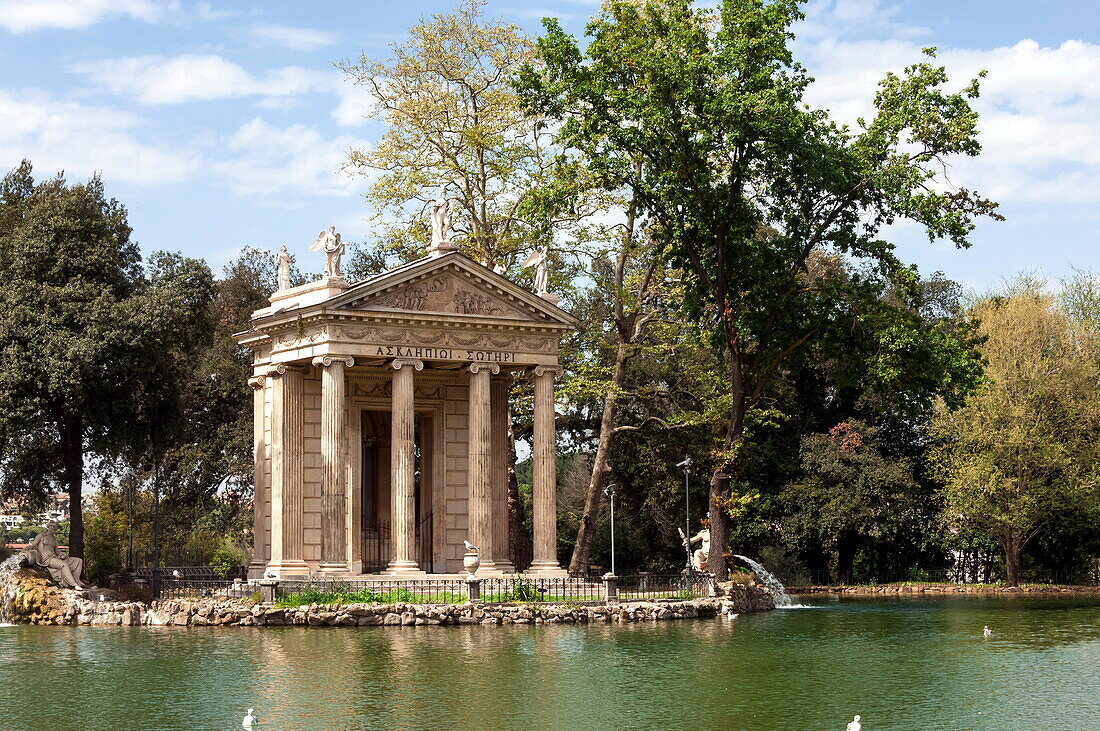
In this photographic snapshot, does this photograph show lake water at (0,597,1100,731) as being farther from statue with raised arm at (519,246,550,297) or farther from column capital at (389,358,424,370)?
statue with raised arm at (519,246,550,297)

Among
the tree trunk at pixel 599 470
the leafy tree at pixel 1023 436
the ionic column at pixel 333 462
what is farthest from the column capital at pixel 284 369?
the leafy tree at pixel 1023 436

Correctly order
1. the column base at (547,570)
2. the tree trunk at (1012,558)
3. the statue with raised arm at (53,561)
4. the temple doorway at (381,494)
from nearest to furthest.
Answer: the column base at (547,570), the statue with raised arm at (53,561), the temple doorway at (381,494), the tree trunk at (1012,558)

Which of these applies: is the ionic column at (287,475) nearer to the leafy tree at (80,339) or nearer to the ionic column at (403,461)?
the ionic column at (403,461)

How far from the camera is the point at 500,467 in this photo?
42.7 meters

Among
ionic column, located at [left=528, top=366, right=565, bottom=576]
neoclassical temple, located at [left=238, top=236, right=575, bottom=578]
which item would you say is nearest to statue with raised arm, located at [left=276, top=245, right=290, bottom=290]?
neoclassical temple, located at [left=238, top=236, right=575, bottom=578]

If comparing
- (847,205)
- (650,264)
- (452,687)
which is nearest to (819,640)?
(452,687)

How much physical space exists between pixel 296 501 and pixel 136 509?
20942 mm

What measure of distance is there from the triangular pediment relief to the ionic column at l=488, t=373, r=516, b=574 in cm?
292

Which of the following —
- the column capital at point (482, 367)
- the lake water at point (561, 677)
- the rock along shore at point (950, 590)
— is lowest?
the lake water at point (561, 677)

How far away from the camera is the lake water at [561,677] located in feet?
63.4

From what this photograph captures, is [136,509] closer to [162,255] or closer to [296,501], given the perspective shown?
[162,255]

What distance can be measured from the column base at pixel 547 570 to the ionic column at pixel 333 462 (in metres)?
5.68

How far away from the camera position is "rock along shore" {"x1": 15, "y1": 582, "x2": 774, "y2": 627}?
34.4 meters

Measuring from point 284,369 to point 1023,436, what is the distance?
28293mm
